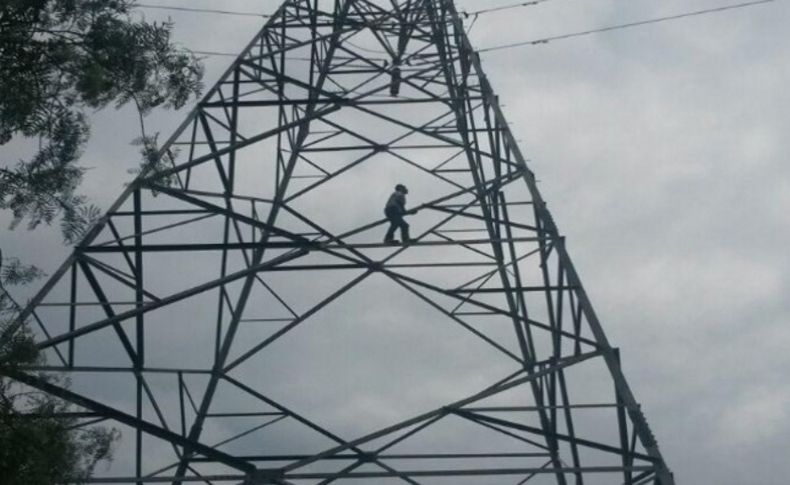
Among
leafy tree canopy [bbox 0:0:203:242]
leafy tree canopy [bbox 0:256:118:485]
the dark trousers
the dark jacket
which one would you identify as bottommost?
leafy tree canopy [bbox 0:256:118:485]

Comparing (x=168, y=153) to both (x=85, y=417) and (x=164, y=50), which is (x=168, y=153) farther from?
(x=164, y=50)

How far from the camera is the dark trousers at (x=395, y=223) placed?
14.6 meters

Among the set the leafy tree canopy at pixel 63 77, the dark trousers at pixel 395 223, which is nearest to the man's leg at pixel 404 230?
the dark trousers at pixel 395 223

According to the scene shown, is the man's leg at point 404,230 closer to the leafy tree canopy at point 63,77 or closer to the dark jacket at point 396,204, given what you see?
the dark jacket at point 396,204

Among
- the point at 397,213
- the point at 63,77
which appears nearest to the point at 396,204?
the point at 397,213

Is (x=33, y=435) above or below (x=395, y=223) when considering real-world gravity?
below

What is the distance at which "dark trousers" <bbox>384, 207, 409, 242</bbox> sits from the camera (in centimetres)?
1456

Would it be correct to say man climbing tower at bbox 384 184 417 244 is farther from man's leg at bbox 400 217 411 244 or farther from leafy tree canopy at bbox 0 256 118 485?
leafy tree canopy at bbox 0 256 118 485

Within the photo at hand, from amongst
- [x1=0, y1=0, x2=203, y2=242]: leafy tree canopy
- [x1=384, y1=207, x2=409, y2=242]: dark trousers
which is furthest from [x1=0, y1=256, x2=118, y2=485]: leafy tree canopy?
[x1=384, y1=207, x2=409, y2=242]: dark trousers

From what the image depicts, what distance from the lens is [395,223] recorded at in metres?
14.6

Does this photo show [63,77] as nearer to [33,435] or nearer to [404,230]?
[33,435]

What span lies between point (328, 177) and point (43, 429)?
8.86 meters

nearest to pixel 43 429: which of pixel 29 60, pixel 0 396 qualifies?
pixel 0 396

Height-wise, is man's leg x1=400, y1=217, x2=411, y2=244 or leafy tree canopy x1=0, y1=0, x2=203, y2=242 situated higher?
man's leg x1=400, y1=217, x2=411, y2=244
